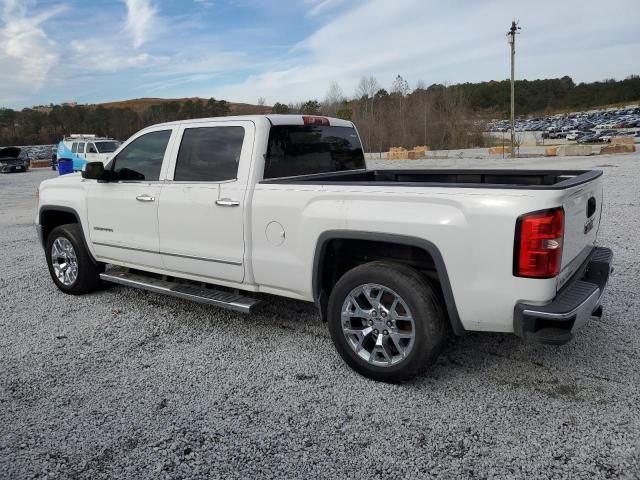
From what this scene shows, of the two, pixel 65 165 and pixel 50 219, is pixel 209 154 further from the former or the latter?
pixel 65 165

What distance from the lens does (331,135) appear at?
510 cm

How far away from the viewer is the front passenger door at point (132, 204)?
16.0 ft

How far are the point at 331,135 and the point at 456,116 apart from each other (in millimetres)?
62537

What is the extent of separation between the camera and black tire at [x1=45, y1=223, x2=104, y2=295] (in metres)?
5.66

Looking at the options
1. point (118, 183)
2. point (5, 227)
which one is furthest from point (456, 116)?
point (118, 183)

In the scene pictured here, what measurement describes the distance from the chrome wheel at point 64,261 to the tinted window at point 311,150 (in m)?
2.83

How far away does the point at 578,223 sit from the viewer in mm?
3430

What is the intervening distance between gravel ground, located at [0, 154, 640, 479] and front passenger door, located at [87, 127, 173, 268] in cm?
70

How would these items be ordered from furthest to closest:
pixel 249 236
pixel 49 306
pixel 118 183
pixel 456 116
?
pixel 456 116 → pixel 49 306 → pixel 118 183 → pixel 249 236

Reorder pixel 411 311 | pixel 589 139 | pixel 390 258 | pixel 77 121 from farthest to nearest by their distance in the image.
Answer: pixel 77 121
pixel 589 139
pixel 390 258
pixel 411 311

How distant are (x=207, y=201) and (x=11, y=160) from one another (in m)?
36.1

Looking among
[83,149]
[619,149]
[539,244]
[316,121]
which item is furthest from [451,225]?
[619,149]

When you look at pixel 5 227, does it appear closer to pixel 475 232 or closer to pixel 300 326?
pixel 300 326

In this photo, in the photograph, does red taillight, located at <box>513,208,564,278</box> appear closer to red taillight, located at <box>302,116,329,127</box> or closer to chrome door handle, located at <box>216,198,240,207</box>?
chrome door handle, located at <box>216,198,240,207</box>
